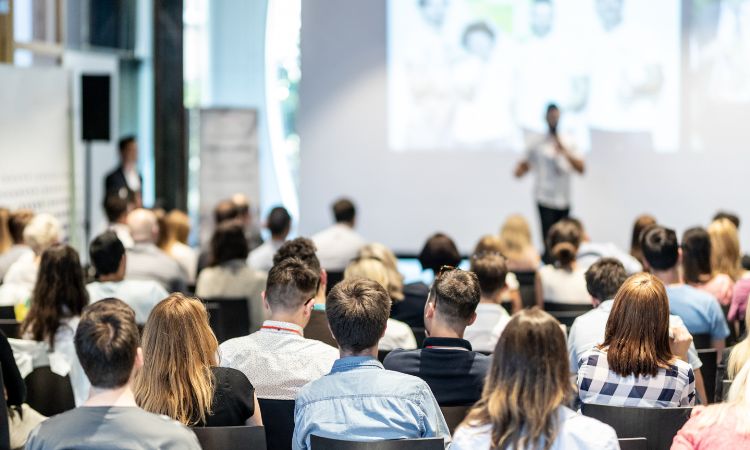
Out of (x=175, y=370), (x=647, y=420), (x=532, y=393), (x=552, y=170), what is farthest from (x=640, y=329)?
(x=552, y=170)

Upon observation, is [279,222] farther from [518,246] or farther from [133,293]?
[133,293]

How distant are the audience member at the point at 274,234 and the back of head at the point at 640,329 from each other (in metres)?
3.93

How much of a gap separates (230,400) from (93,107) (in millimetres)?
6928

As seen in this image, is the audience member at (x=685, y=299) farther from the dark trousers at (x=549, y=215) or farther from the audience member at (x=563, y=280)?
the dark trousers at (x=549, y=215)

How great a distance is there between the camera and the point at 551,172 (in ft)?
30.8

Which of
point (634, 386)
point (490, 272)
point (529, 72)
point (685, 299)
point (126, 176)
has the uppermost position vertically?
point (529, 72)

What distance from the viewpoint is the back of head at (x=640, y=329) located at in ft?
10.5

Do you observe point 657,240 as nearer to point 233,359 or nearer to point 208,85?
point 233,359

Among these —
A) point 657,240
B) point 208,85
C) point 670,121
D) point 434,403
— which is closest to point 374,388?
point 434,403

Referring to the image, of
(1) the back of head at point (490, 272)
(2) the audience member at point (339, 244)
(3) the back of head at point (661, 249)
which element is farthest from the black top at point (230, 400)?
(2) the audience member at point (339, 244)

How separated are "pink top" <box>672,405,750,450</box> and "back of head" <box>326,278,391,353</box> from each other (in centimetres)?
90

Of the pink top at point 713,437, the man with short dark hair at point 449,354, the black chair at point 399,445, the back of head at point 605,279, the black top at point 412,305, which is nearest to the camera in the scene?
the pink top at point 713,437

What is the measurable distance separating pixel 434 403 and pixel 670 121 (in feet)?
25.3

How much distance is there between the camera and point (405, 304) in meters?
5.19
